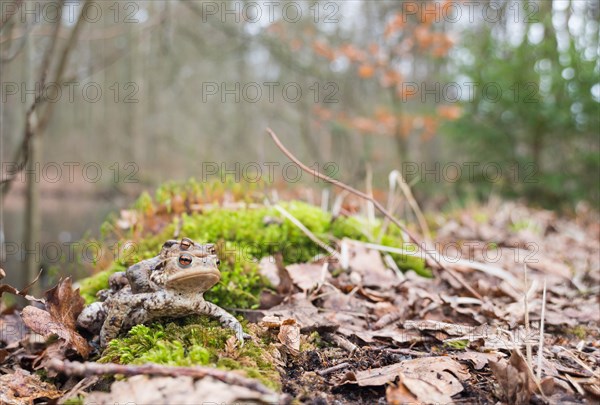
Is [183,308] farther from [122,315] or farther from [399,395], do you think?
[399,395]

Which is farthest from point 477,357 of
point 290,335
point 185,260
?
point 185,260

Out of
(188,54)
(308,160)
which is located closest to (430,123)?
(308,160)

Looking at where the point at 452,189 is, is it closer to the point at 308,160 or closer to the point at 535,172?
the point at 535,172

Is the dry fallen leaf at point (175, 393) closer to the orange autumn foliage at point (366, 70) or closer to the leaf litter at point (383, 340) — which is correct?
the leaf litter at point (383, 340)

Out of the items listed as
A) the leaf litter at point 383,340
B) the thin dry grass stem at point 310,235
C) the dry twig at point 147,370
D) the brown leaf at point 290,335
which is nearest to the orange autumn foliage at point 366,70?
the leaf litter at point 383,340

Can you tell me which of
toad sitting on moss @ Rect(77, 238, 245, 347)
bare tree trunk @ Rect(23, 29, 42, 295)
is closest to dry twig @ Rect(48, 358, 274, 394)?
toad sitting on moss @ Rect(77, 238, 245, 347)

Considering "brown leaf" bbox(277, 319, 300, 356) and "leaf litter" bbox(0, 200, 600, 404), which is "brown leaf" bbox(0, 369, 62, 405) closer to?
"leaf litter" bbox(0, 200, 600, 404)
